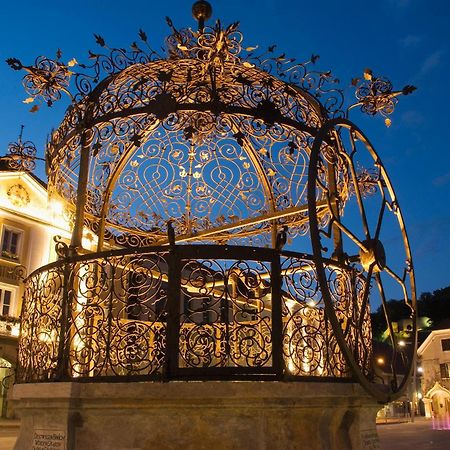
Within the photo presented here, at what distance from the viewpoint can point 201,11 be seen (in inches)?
336

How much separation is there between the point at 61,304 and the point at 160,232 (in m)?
4.92

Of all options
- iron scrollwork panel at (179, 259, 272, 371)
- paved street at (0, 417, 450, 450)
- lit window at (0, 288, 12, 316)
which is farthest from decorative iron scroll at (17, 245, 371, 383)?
lit window at (0, 288, 12, 316)

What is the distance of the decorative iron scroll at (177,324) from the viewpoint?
5590mm

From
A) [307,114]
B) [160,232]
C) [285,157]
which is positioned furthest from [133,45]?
[160,232]

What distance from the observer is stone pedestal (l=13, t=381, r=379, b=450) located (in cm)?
536

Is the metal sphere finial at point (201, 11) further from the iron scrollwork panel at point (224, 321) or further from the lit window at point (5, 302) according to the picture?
the lit window at point (5, 302)

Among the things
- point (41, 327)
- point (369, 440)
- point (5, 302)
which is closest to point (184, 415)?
point (41, 327)

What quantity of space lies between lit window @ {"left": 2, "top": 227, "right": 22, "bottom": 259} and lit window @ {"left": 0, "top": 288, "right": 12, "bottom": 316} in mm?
1826

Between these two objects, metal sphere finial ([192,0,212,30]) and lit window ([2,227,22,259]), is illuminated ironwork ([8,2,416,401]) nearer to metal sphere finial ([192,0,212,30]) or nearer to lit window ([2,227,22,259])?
metal sphere finial ([192,0,212,30])

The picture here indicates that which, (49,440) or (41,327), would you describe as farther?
(41,327)

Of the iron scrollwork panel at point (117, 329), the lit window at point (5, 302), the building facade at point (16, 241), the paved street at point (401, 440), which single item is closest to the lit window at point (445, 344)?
the paved street at point (401, 440)

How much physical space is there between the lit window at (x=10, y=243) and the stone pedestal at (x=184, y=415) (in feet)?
75.9

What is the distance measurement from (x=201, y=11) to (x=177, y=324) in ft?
17.2

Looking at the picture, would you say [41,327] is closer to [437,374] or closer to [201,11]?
[201,11]
